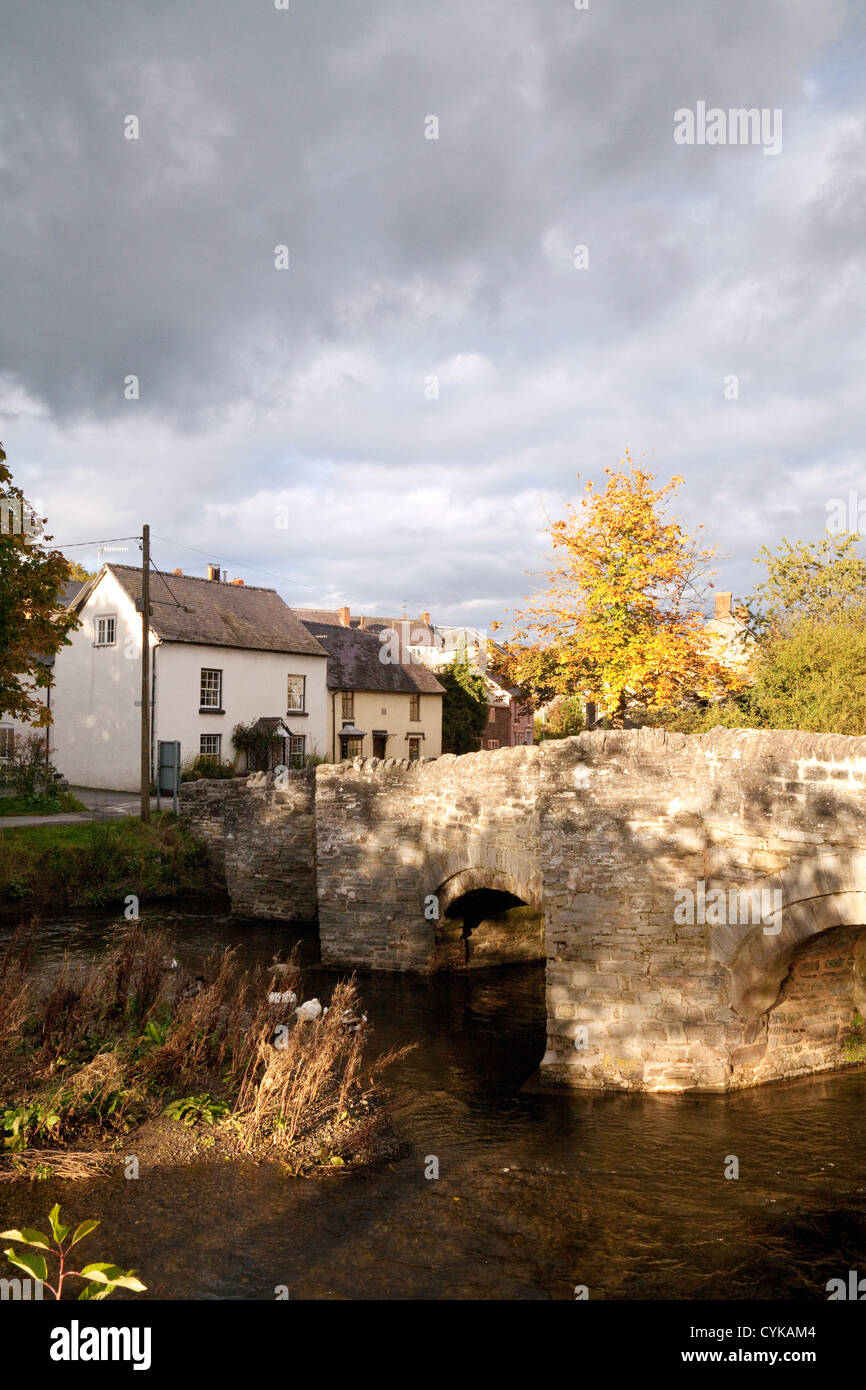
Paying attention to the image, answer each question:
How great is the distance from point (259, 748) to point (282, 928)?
15930mm

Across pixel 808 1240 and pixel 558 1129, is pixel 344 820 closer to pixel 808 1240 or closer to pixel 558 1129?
pixel 558 1129

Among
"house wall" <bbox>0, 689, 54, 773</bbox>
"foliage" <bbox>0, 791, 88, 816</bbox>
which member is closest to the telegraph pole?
"foliage" <bbox>0, 791, 88, 816</bbox>

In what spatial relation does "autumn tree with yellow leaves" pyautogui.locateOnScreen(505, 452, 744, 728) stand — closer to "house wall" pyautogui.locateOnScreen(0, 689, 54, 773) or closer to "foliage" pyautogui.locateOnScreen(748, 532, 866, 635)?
"foliage" pyautogui.locateOnScreen(748, 532, 866, 635)

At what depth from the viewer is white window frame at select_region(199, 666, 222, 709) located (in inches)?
1309

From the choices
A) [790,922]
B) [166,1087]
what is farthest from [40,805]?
[790,922]

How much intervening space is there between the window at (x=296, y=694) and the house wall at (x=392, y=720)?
1.95 m

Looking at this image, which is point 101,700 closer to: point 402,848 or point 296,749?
point 296,749

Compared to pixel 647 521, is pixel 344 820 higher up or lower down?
lower down

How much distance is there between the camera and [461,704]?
47.5m

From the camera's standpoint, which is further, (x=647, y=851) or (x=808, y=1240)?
(x=647, y=851)

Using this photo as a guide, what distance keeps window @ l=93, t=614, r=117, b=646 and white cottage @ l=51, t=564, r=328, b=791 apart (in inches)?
1.5

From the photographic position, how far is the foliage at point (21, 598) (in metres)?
18.0

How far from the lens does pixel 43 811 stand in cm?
2592

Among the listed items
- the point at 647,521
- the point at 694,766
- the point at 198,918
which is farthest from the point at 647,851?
the point at 647,521
